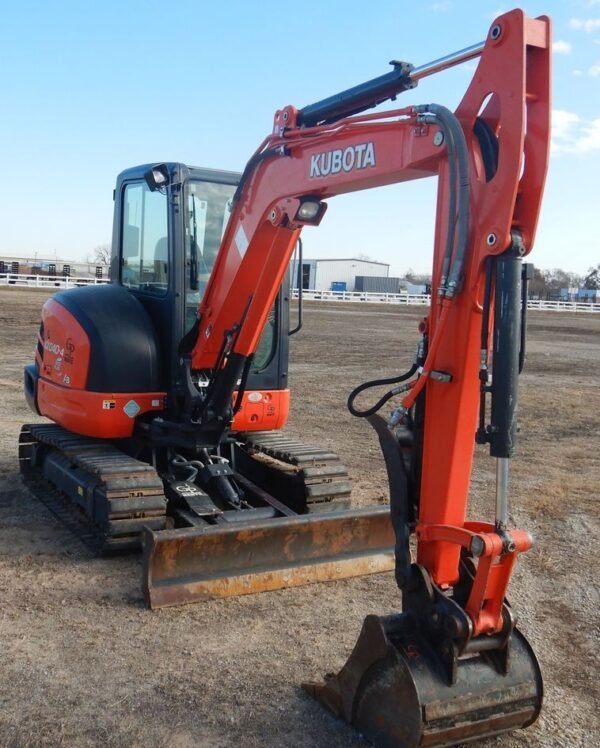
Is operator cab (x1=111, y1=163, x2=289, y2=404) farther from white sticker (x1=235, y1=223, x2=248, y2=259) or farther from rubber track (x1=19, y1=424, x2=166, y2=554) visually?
rubber track (x1=19, y1=424, x2=166, y2=554)

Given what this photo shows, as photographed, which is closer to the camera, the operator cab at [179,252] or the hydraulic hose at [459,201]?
the hydraulic hose at [459,201]

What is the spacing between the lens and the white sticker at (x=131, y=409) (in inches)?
249

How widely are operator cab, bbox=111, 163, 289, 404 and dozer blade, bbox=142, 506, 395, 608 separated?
1444 mm

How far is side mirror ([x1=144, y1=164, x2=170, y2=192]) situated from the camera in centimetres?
595

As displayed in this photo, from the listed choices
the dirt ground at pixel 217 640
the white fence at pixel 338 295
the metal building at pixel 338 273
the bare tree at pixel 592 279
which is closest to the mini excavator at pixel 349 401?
the dirt ground at pixel 217 640

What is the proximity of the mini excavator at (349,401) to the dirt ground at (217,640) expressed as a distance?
220 millimetres

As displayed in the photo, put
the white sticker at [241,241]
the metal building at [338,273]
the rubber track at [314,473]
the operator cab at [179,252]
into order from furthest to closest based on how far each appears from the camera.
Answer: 1. the metal building at [338,273]
2. the rubber track at [314,473]
3. the operator cab at [179,252]
4. the white sticker at [241,241]

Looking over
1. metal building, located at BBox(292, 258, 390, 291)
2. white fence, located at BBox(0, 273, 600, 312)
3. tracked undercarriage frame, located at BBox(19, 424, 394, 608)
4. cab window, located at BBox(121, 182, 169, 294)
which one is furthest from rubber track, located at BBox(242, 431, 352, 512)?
metal building, located at BBox(292, 258, 390, 291)

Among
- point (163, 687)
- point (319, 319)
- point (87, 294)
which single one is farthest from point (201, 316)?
point (319, 319)

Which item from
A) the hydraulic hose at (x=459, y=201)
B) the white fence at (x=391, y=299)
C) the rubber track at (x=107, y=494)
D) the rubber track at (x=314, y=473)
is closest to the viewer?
the hydraulic hose at (x=459, y=201)

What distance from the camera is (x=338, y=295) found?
51094 millimetres

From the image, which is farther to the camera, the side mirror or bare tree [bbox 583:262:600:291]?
bare tree [bbox 583:262:600:291]

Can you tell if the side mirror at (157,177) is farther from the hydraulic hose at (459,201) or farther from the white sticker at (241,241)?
the hydraulic hose at (459,201)

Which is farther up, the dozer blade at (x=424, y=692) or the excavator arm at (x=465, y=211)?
the excavator arm at (x=465, y=211)
